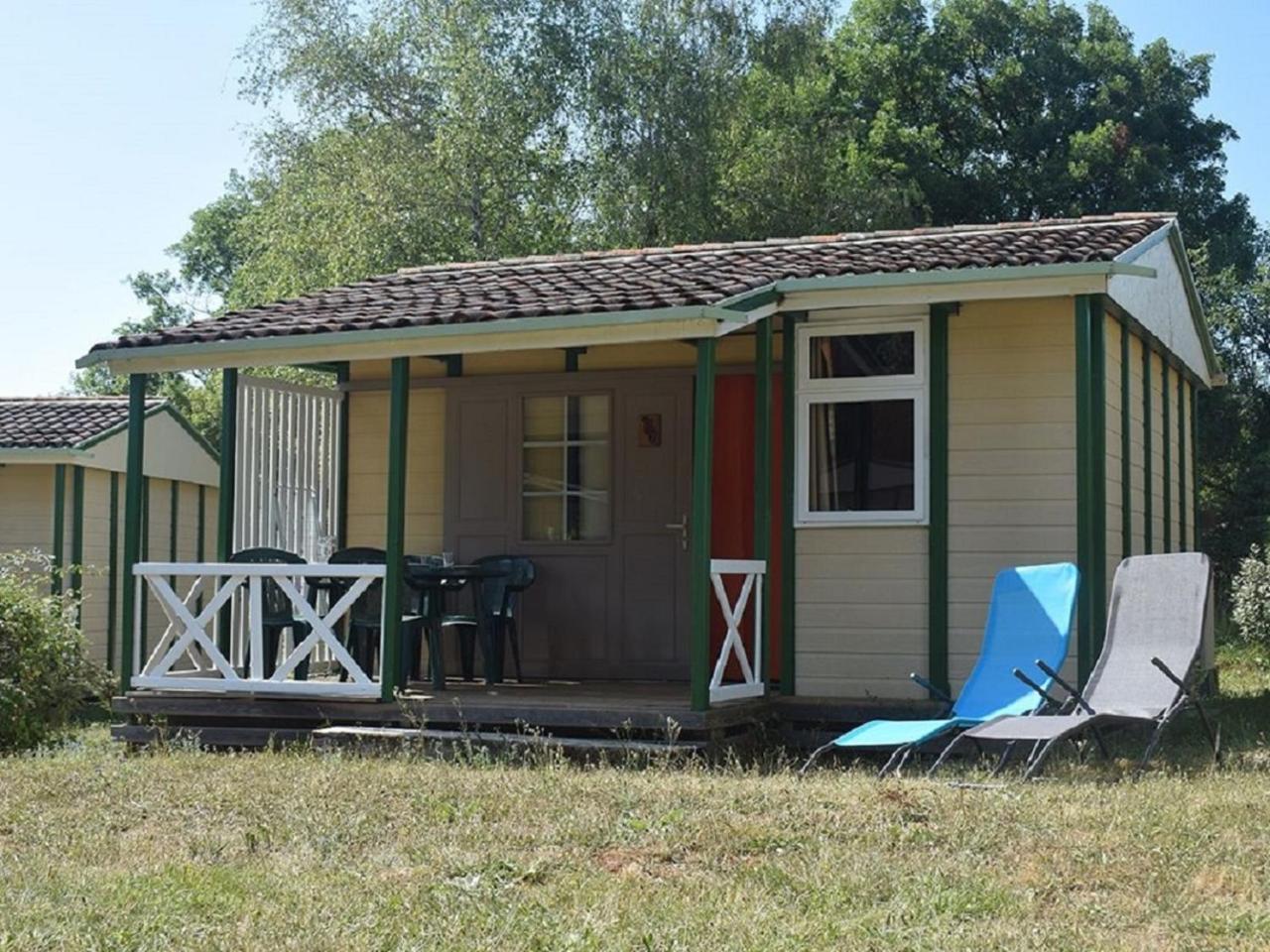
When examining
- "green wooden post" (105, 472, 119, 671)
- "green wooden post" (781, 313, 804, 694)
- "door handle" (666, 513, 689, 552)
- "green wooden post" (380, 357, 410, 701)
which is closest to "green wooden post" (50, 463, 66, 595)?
"green wooden post" (105, 472, 119, 671)

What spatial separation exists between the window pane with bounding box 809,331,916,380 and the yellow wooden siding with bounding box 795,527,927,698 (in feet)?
3.04

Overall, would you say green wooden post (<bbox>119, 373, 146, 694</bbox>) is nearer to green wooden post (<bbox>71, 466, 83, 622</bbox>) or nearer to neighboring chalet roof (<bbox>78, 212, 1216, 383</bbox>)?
neighboring chalet roof (<bbox>78, 212, 1216, 383</bbox>)

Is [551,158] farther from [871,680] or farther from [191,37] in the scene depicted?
[871,680]

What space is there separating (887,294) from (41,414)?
1122 cm

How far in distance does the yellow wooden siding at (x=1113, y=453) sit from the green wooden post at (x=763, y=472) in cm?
204

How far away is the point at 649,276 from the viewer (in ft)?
35.3

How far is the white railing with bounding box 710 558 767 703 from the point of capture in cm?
920

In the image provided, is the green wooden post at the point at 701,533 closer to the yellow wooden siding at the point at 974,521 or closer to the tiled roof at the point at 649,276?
the tiled roof at the point at 649,276

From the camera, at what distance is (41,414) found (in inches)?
701

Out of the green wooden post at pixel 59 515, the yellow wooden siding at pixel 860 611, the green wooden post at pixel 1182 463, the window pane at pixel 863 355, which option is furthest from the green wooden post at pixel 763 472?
the green wooden post at pixel 59 515

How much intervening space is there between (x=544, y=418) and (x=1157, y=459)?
437 centimetres

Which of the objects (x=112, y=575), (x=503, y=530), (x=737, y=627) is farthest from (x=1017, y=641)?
(x=112, y=575)

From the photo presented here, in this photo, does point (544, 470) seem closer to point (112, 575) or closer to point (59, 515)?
point (59, 515)

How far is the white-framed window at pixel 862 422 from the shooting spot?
995 centimetres
